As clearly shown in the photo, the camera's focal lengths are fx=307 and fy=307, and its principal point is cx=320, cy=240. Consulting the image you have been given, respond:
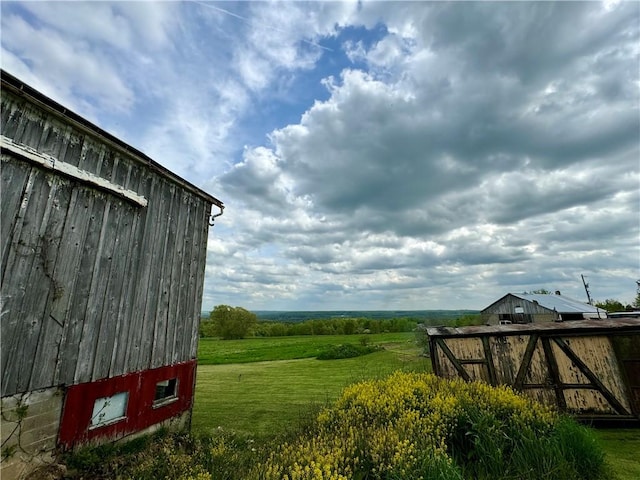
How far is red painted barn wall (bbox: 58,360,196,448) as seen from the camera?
5.45 metres

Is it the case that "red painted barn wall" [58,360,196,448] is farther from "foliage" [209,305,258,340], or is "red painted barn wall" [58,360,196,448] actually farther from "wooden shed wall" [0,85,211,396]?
"foliage" [209,305,258,340]

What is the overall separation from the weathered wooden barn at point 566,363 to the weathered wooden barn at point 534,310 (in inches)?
1023

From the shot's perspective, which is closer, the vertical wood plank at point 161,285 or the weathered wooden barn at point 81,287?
the weathered wooden barn at point 81,287

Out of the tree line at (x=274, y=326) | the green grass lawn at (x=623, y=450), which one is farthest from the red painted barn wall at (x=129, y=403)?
the tree line at (x=274, y=326)

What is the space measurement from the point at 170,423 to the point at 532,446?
25.2ft

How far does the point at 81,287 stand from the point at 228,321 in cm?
4843

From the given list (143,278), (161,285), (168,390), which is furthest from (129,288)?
(168,390)

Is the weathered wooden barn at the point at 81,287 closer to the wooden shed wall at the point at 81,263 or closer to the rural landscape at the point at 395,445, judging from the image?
the wooden shed wall at the point at 81,263

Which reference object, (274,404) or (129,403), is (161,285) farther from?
(274,404)

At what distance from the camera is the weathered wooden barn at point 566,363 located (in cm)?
824

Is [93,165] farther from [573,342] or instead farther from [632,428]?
[632,428]

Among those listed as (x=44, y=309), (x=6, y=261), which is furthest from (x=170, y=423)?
(x=6, y=261)

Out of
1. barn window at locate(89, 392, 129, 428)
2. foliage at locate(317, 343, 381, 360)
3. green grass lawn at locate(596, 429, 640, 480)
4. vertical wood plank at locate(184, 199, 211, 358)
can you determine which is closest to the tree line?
foliage at locate(317, 343, 381, 360)

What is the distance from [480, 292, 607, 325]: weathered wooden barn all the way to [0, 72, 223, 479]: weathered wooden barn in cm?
3523
